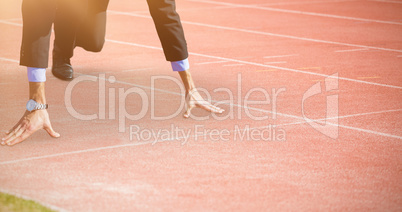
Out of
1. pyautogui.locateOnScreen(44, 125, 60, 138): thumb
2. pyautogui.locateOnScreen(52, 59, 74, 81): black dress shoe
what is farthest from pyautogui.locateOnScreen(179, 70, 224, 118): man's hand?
pyautogui.locateOnScreen(52, 59, 74, 81): black dress shoe

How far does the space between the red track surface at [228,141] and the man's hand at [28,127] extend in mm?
65

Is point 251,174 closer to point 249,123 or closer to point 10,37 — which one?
point 249,123

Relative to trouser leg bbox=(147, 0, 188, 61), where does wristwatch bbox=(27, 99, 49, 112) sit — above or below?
below

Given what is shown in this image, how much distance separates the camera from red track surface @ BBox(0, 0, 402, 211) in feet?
14.8

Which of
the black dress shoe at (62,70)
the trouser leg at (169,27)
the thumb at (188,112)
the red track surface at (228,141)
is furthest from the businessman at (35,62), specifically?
the black dress shoe at (62,70)

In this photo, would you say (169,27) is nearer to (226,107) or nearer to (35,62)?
(226,107)

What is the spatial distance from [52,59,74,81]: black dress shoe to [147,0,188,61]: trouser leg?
175 centimetres

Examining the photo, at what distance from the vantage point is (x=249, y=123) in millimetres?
6344

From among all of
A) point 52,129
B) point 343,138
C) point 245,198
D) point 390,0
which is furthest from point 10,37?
point 390,0

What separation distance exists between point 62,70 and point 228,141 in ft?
9.44

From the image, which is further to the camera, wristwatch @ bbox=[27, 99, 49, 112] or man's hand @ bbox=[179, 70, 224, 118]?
man's hand @ bbox=[179, 70, 224, 118]

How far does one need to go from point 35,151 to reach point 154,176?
1029 mm

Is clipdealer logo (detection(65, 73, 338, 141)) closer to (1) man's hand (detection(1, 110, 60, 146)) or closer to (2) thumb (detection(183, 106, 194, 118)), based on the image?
(2) thumb (detection(183, 106, 194, 118))

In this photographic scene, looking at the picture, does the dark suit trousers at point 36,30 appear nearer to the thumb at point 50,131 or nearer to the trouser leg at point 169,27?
the thumb at point 50,131
